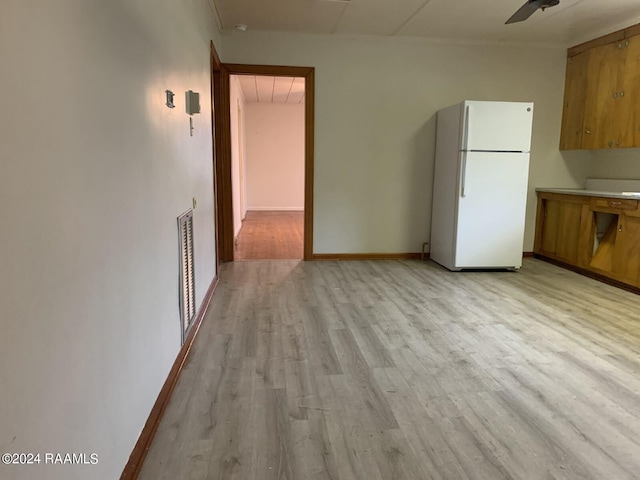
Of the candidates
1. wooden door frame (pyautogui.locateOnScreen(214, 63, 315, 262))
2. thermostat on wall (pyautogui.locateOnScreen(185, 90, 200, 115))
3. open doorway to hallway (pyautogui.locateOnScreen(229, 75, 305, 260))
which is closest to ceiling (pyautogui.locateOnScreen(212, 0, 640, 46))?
wooden door frame (pyautogui.locateOnScreen(214, 63, 315, 262))

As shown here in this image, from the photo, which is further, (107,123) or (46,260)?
(107,123)

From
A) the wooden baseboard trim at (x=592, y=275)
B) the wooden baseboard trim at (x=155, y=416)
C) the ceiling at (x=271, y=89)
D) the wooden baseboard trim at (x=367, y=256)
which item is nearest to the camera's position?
the wooden baseboard trim at (x=155, y=416)

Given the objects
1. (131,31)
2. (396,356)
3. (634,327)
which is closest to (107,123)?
(131,31)

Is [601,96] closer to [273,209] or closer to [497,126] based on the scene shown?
[497,126]

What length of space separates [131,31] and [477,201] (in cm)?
372

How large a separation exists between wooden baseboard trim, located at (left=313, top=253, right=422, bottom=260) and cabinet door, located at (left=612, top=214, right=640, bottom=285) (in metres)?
2.00

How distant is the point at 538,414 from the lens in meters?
1.97

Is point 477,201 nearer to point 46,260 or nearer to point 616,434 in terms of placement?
point 616,434

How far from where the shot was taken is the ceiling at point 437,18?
3816 millimetres

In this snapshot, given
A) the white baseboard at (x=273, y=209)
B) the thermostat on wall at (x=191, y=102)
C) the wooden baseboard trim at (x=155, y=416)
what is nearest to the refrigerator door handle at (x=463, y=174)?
the thermostat on wall at (x=191, y=102)

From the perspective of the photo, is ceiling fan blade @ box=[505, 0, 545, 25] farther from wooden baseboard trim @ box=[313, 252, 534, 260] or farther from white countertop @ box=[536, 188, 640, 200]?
wooden baseboard trim @ box=[313, 252, 534, 260]

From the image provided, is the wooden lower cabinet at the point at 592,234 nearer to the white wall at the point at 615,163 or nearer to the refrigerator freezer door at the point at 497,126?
the white wall at the point at 615,163

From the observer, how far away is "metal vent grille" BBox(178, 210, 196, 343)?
97.4 inches

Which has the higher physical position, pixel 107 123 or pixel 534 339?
pixel 107 123
